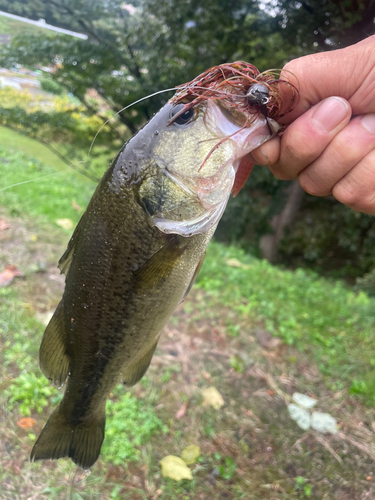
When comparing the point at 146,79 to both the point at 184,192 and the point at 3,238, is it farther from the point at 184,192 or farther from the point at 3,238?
the point at 184,192

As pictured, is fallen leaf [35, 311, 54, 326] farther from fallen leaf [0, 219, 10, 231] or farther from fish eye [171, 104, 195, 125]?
fish eye [171, 104, 195, 125]

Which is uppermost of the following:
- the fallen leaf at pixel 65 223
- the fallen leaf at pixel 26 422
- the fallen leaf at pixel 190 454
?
the fallen leaf at pixel 190 454

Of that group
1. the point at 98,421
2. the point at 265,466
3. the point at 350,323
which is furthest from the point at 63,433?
the point at 350,323

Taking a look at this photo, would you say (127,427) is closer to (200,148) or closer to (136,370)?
(136,370)

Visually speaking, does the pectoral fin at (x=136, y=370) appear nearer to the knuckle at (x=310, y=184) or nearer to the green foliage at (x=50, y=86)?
the knuckle at (x=310, y=184)

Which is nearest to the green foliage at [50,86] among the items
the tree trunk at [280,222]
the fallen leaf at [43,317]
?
the tree trunk at [280,222]

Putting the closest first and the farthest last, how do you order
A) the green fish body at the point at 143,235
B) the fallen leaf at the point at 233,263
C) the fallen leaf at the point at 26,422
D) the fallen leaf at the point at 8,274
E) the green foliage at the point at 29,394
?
the green fish body at the point at 143,235 → the fallen leaf at the point at 26,422 → the green foliage at the point at 29,394 → the fallen leaf at the point at 8,274 → the fallen leaf at the point at 233,263
